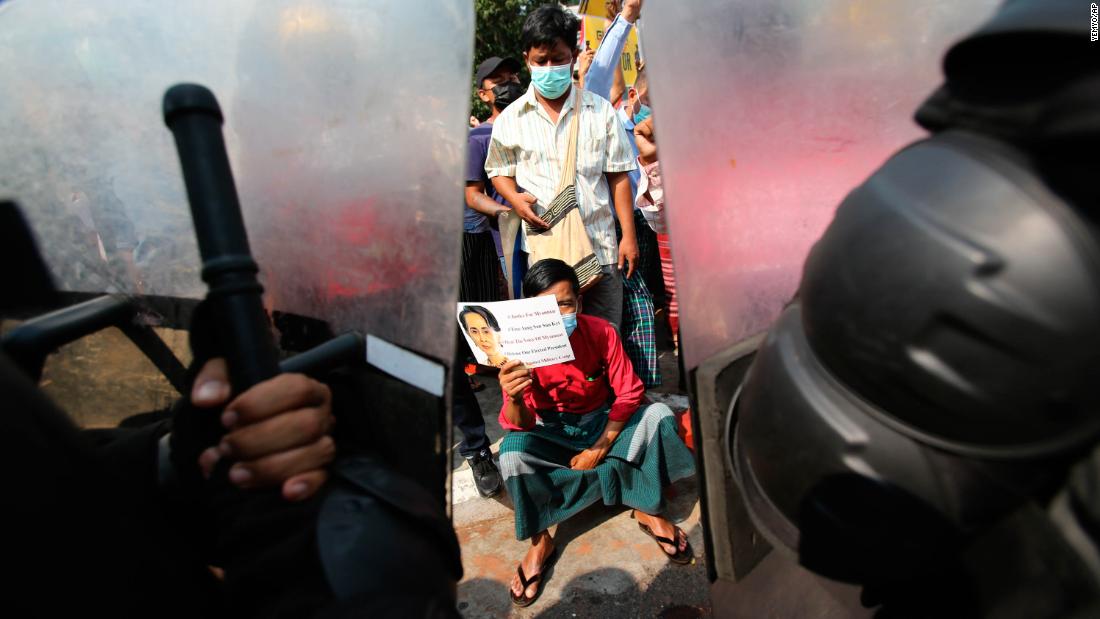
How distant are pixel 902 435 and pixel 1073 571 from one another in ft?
0.58

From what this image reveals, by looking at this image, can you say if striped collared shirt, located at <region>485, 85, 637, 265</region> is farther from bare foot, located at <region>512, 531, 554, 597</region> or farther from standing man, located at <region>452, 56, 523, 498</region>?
bare foot, located at <region>512, 531, 554, 597</region>

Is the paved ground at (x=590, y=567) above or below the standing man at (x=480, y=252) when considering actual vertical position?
below

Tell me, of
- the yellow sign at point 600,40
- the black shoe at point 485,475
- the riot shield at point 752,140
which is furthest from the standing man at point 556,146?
the yellow sign at point 600,40

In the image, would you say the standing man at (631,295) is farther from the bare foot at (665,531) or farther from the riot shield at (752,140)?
the riot shield at (752,140)

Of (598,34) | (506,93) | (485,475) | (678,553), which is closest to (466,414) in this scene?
(485,475)

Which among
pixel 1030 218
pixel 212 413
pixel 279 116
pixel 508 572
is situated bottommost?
pixel 508 572

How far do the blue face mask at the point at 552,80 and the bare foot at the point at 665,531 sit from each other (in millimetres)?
1921

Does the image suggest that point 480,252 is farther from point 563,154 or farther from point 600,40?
point 600,40

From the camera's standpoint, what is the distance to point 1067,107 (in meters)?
0.49

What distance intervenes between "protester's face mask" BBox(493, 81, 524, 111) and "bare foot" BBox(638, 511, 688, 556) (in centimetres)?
257

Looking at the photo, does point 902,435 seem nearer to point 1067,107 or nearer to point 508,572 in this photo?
point 1067,107

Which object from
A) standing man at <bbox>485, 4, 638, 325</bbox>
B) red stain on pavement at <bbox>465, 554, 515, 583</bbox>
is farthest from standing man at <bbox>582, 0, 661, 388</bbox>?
red stain on pavement at <bbox>465, 554, 515, 583</bbox>

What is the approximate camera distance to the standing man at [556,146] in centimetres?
262

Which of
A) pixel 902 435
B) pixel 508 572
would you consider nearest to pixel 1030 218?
pixel 902 435
